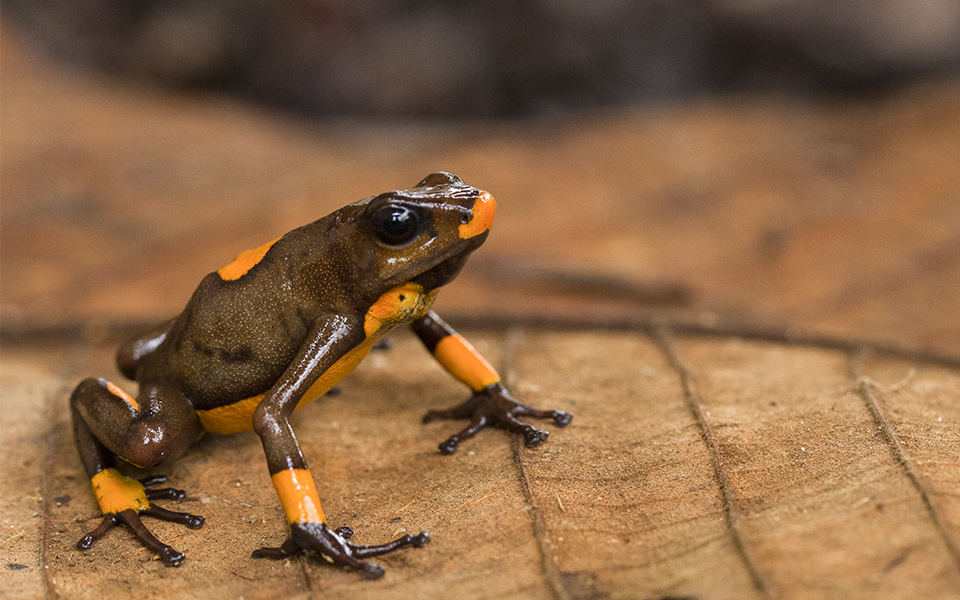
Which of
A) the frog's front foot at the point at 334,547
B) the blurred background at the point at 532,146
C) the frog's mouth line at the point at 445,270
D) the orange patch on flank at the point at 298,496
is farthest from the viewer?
the blurred background at the point at 532,146

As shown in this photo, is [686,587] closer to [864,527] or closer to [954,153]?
[864,527]

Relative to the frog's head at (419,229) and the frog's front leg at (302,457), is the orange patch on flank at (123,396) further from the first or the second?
the frog's head at (419,229)

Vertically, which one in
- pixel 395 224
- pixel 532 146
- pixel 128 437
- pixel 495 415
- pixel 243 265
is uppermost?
pixel 532 146

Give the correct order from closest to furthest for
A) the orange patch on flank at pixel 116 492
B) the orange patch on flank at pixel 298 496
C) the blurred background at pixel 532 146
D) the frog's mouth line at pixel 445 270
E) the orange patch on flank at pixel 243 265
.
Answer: the orange patch on flank at pixel 298 496 < the orange patch on flank at pixel 116 492 < the frog's mouth line at pixel 445 270 < the orange patch on flank at pixel 243 265 < the blurred background at pixel 532 146

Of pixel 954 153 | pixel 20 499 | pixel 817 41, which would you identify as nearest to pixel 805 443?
pixel 20 499

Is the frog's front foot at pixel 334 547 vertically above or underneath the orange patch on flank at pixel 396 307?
underneath

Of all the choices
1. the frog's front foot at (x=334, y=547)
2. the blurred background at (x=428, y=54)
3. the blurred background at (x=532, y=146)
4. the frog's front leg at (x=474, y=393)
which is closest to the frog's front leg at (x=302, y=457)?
the frog's front foot at (x=334, y=547)

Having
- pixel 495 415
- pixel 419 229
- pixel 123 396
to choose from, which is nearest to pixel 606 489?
pixel 495 415

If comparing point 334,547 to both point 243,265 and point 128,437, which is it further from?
point 243,265
